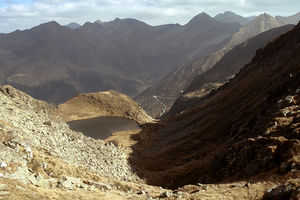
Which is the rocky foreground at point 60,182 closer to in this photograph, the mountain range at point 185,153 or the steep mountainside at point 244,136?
the mountain range at point 185,153

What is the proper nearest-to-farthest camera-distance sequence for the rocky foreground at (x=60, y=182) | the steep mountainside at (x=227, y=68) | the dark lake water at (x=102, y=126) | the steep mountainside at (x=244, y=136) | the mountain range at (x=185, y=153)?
Answer: the rocky foreground at (x=60, y=182)
the mountain range at (x=185, y=153)
the steep mountainside at (x=244, y=136)
the dark lake water at (x=102, y=126)
the steep mountainside at (x=227, y=68)

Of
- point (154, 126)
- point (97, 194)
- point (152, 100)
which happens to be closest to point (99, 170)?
point (97, 194)

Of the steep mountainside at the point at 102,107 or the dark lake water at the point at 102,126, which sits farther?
the steep mountainside at the point at 102,107

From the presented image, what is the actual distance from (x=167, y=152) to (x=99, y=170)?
17.7 meters

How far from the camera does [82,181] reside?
23594mm

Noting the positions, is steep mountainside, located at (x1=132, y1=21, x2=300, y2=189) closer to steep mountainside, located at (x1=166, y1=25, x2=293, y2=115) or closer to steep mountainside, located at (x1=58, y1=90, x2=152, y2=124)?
steep mountainside, located at (x1=58, y1=90, x2=152, y2=124)

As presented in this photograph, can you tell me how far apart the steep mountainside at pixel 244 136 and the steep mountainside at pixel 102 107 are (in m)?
15.3

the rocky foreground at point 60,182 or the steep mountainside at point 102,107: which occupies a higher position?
the steep mountainside at point 102,107

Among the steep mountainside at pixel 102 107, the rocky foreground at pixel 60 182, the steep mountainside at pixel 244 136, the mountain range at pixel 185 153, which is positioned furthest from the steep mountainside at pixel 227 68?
the rocky foreground at pixel 60 182

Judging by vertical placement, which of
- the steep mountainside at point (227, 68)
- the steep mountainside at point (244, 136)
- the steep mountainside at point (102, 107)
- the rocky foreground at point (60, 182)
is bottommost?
the rocky foreground at point (60, 182)

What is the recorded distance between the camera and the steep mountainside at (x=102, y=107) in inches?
3383

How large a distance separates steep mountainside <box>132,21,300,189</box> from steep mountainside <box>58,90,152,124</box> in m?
15.3

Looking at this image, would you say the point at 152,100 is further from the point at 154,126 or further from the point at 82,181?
the point at 82,181

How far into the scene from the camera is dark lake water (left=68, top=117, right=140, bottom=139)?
69750 mm
